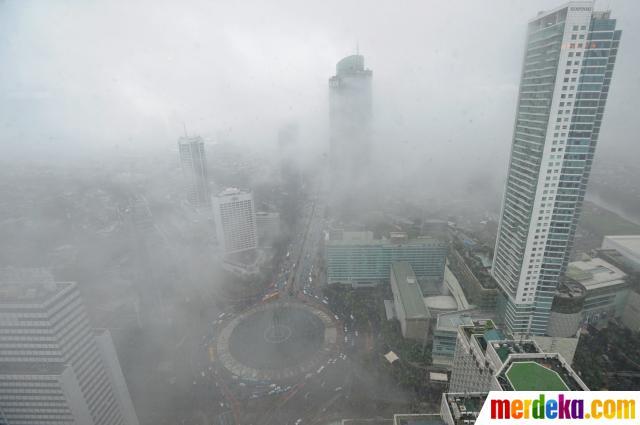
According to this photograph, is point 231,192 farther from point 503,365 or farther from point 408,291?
point 503,365

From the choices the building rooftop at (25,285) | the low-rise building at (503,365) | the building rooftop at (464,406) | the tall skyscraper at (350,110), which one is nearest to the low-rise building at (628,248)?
the low-rise building at (503,365)

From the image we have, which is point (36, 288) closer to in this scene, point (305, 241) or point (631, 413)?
point (631, 413)

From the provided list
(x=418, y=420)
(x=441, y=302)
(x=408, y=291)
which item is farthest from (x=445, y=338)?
(x=418, y=420)

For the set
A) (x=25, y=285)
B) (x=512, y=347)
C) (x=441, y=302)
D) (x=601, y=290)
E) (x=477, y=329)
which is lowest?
(x=441, y=302)

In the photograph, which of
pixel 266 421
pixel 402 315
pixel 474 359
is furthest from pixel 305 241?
pixel 474 359

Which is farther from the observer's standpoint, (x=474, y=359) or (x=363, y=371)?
(x=363, y=371)

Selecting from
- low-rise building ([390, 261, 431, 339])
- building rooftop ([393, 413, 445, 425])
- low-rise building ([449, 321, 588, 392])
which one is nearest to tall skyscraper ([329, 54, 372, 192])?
low-rise building ([390, 261, 431, 339])

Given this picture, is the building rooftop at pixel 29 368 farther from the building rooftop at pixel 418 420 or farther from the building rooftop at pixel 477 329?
the building rooftop at pixel 477 329
